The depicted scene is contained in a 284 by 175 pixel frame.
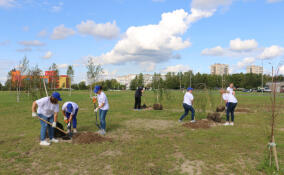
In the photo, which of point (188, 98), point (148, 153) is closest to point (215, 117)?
point (188, 98)

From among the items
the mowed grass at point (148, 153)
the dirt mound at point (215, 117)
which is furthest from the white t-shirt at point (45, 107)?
the dirt mound at point (215, 117)

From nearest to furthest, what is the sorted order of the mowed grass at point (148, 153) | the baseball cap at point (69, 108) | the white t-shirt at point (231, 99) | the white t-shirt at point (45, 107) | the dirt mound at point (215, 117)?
the mowed grass at point (148, 153), the white t-shirt at point (45, 107), the baseball cap at point (69, 108), the white t-shirt at point (231, 99), the dirt mound at point (215, 117)

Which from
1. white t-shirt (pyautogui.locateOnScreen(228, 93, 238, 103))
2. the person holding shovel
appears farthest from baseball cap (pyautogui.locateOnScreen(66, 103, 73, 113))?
white t-shirt (pyautogui.locateOnScreen(228, 93, 238, 103))

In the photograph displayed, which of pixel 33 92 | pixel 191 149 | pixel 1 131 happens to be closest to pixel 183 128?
pixel 191 149

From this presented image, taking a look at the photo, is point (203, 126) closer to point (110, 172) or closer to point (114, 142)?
point (114, 142)

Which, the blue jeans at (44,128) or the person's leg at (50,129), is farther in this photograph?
the person's leg at (50,129)

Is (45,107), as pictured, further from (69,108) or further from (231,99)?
(231,99)

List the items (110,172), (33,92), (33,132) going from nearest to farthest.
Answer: (110,172) → (33,132) → (33,92)

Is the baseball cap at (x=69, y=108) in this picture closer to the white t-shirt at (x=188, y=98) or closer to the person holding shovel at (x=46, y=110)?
the person holding shovel at (x=46, y=110)

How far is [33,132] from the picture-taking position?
7.81 meters

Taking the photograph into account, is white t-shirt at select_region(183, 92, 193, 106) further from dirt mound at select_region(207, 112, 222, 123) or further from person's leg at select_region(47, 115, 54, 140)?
person's leg at select_region(47, 115, 54, 140)

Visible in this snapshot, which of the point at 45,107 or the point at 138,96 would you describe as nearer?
the point at 45,107

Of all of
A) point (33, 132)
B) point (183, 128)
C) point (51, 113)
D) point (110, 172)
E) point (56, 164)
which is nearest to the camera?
point (110, 172)

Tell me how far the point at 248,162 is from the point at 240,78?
2946 inches
